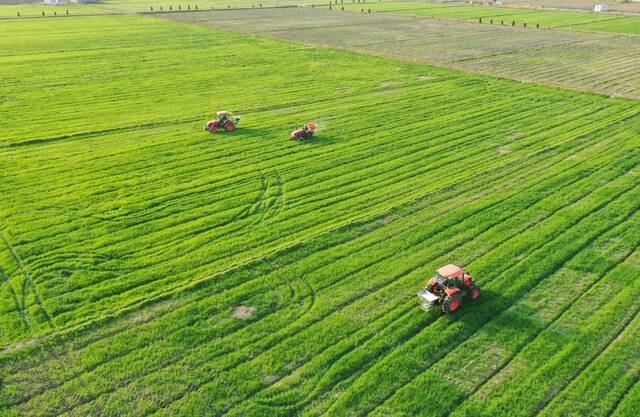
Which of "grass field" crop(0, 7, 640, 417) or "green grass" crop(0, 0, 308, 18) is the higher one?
"green grass" crop(0, 0, 308, 18)

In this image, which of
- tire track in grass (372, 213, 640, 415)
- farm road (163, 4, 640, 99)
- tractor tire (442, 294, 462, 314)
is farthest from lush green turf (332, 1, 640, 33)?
tractor tire (442, 294, 462, 314)

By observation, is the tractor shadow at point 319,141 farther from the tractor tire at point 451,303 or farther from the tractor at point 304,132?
the tractor tire at point 451,303

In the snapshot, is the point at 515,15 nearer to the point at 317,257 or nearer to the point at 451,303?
the point at 317,257

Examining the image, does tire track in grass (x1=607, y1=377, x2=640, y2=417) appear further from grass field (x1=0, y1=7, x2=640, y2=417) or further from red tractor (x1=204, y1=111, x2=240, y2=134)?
red tractor (x1=204, y1=111, x2=240, y2=134)

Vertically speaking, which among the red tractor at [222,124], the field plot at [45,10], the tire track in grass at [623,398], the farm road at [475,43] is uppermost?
the field plot at [45,10]

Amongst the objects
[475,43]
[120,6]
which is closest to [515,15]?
[475,43]

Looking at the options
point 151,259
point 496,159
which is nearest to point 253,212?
point 151,259

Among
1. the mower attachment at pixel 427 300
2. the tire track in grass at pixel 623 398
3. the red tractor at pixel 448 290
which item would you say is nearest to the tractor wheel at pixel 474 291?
the red tractor at pixel 448 290
